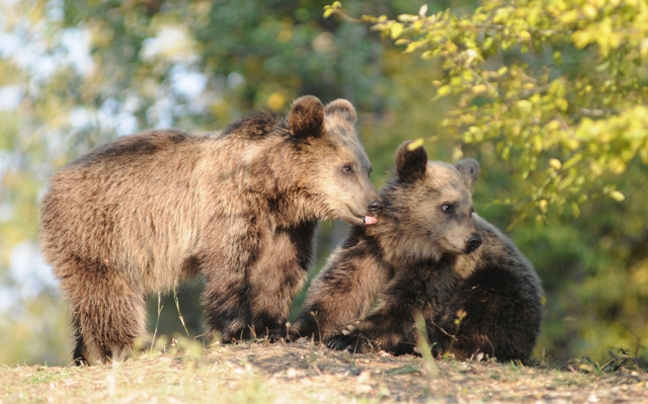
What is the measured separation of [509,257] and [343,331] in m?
1.73

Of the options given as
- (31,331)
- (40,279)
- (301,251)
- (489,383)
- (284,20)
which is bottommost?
(31,331)

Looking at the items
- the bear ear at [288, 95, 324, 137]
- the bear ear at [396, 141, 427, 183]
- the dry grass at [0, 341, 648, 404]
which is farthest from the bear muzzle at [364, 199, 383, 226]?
the dry grass at [0, 341, 648, 404]

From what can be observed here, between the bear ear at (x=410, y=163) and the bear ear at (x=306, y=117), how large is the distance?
2.52ft

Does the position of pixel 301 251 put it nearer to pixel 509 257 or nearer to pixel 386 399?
pixel 509 257

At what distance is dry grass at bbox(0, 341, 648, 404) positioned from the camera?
17.9ft

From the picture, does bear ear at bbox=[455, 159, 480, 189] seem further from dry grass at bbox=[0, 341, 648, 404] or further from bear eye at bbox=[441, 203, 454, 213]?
dry grass at bbox=[0, 341, 648, 404]

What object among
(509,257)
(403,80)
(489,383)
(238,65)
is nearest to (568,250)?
(403,80)

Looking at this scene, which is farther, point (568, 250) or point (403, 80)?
point (403, 80)

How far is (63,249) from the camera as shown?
759cm

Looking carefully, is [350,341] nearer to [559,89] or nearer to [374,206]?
[374,206]

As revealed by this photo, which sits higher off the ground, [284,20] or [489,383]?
[284,20]

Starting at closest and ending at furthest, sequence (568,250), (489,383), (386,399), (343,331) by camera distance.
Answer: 1. (386,399)
2. (489,383)
3. (343,331)
4. (568,250)

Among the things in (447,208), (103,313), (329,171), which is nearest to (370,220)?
(329,171)

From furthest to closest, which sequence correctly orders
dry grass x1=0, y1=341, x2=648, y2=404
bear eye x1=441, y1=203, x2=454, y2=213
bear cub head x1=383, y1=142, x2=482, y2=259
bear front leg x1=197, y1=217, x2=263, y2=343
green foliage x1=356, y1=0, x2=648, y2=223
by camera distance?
bear eye x1=441, y1=203, x2=454, y2=213, bear cub head x1=383, y1=142, x2=482, y2=259, bear front leg x1=197, y1=217, x2=263, y2=343, dry grass x1=0, y1=341, x2=648, y2=404, green foliage x1=356, y1=0, x2=648, y2=223
